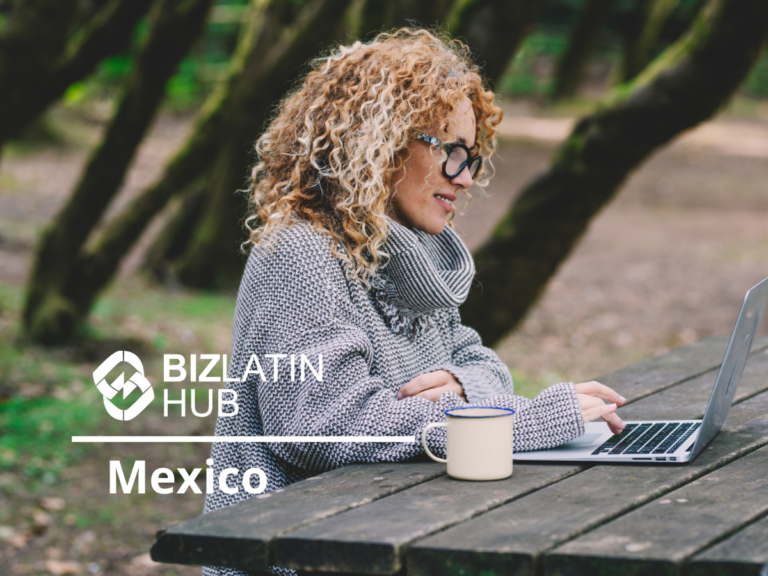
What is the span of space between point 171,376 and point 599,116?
3280 mm

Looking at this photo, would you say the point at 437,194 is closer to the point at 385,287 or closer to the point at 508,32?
the point at 385,287

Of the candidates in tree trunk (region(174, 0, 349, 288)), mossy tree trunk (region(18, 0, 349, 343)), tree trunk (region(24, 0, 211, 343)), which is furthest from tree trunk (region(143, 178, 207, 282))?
tree trunk (region(24, 0, 211, 343))

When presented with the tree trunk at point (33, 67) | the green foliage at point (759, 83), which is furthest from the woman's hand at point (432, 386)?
the green foliage at point (759, 83)

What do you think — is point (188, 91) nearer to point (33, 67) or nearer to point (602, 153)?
point (33, 67)

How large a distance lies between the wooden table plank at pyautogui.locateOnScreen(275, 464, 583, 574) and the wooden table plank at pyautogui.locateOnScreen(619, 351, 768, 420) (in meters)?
0.71

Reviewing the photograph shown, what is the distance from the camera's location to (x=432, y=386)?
2033 millimetres

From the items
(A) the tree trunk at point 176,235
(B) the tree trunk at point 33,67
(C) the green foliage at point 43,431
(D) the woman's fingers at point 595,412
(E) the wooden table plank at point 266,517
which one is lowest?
(C) the green foliage at point 43,431

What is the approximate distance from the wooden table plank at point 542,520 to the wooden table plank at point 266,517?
22 centimetres

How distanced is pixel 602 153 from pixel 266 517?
3.01m

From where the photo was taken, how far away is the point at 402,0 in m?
4.73

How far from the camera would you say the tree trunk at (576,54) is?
18.4 meters

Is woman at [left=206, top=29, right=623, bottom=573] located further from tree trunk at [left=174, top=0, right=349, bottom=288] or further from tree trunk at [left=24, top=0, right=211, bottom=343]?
tree trunk at [left=174, top=0, right=349, bottom=288]

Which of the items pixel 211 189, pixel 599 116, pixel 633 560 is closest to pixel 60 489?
pixel 599 116

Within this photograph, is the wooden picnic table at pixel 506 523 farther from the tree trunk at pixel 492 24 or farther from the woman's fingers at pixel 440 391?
the tree trunk at pixel 492 24
